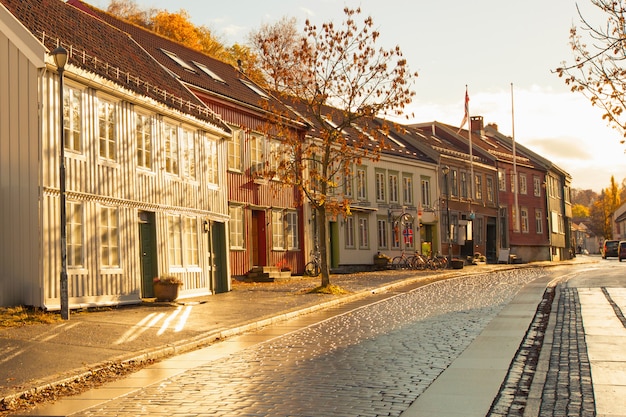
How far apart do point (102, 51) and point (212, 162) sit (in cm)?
560

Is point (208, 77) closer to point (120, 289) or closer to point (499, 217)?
point (120, 289)

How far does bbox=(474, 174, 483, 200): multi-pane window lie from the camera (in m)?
57.3

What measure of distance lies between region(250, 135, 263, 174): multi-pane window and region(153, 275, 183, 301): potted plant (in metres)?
12.0

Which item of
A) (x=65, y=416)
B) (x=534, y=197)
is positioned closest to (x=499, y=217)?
(x=534, y=197)

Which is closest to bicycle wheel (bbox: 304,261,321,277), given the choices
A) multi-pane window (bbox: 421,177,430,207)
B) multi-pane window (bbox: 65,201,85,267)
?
multi-pane window (bbox: 421,177,430,207)

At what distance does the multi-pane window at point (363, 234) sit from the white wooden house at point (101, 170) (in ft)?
56.5

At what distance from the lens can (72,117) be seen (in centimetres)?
1811

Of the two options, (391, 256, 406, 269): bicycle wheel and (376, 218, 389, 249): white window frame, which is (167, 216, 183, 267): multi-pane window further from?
(376, 218, 389, 249): white window frame

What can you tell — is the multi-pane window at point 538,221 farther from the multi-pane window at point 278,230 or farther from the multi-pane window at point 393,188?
the multi-pane window at point 278,230

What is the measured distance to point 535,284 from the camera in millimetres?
28438

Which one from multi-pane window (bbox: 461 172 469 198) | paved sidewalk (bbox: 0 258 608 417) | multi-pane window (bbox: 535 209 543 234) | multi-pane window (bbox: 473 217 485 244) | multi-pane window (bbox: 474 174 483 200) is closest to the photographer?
paved sidewalk (bbox: 0 258 608 417)

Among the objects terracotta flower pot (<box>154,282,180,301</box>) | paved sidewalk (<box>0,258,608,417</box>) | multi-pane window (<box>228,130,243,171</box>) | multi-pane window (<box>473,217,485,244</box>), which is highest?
multi-pane window (<box>228,130,243,171</box>)

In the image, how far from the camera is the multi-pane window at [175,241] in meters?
22.5

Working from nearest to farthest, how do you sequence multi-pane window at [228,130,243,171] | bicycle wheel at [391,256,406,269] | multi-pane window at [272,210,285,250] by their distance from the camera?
multi-pane window at [228,130,243,171] < multi-pane window at [272,210,285,250] < bicycle wheel at [391,256,406,269]
